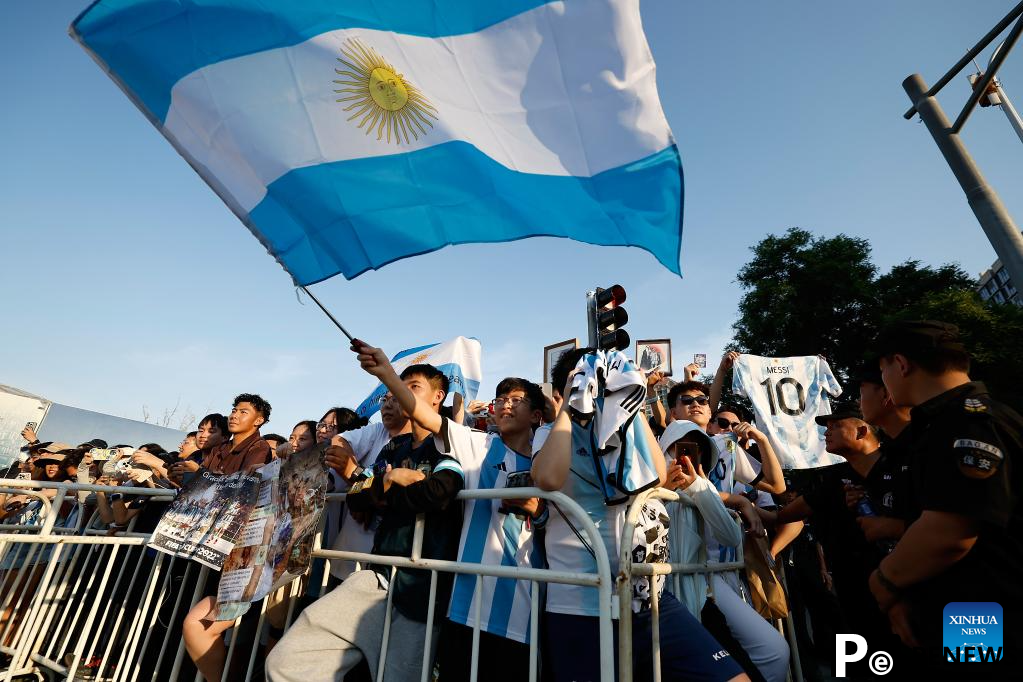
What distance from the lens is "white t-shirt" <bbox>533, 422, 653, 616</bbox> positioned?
2072mm

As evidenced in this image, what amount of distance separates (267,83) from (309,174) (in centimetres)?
59

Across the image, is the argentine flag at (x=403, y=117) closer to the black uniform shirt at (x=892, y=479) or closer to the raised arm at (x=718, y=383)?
the black uniform shirt at (x=892, y=479)

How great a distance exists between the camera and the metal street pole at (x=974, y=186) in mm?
4621

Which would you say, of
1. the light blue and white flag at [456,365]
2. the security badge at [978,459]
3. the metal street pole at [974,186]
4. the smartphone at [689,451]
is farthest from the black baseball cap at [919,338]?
the light blue and white flag at [456,365]

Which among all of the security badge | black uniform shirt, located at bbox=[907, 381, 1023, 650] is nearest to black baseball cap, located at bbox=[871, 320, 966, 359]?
black uniform shirt, located at bbox=[907, 381, 1023, 650]

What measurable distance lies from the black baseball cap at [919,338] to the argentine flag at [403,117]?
5.12 ft

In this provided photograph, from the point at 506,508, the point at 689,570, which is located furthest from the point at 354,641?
the point at 689,570

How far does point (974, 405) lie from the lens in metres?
1.86

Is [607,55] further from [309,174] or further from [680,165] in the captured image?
[309,174]

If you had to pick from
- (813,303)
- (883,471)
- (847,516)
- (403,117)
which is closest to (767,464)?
(847,516)

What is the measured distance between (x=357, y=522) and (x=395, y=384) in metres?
0.92

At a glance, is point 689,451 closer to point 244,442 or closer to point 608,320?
point 608,320

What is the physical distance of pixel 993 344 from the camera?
15.5m

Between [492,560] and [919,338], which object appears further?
[492,560]
